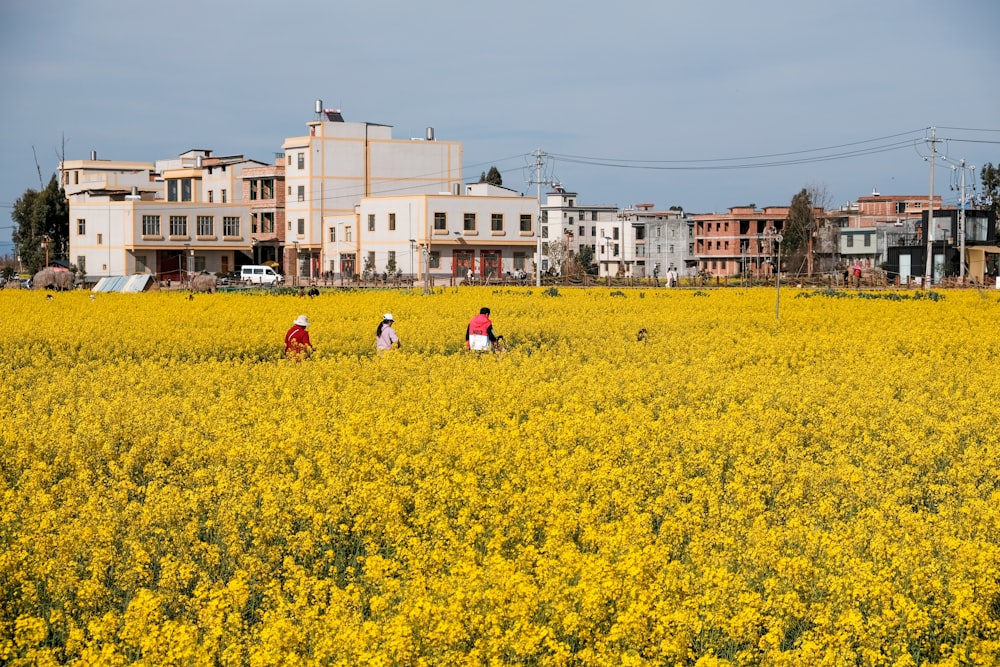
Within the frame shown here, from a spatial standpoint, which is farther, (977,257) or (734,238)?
(734,238)

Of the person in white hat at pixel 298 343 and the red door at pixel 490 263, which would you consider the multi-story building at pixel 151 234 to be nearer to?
the red door at pixel 490 263

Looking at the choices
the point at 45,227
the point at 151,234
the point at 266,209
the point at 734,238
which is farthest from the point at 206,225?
the point at 734,238

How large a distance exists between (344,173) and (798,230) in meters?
44.6

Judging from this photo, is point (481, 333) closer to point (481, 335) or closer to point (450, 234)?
point (481, 335)

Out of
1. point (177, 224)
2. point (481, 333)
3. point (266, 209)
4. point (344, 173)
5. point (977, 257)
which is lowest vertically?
point (481, 333)

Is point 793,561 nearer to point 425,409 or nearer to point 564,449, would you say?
point 564,449

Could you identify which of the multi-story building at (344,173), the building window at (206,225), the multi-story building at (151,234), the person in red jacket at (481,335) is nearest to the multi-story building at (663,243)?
the multi-story building at (344,173)

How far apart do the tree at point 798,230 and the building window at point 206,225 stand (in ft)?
168

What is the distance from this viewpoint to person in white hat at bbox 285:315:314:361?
21.2 metres

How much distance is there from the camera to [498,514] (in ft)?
31.9

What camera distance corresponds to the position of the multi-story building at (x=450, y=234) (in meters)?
83.1

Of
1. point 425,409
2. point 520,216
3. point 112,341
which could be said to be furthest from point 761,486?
point 520,216

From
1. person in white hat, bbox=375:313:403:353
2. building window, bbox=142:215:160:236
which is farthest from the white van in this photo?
person in white hat, bbox=375:313:403:353

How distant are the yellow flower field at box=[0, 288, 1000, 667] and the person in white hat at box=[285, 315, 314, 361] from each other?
100cm
